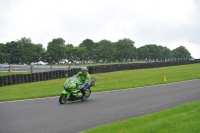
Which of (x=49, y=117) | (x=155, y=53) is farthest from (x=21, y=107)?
(x=155, y=53)

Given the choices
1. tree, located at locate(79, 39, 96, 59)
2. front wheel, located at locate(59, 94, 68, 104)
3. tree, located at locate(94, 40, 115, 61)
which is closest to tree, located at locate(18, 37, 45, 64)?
tree, located at locate(79, 39, 96, 59)

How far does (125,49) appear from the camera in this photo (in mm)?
122812

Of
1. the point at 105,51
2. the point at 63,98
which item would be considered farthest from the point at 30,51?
the point at 63,98

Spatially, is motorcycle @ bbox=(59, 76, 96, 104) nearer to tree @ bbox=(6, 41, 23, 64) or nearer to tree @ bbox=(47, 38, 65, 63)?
tree @ bbox=(6, 41, 23, 64)

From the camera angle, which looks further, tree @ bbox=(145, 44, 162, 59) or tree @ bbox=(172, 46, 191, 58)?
tree @ bbox=(172, 46, 191, 58)


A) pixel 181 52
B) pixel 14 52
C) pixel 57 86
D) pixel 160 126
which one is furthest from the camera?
pixel 181 52

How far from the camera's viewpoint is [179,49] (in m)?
159

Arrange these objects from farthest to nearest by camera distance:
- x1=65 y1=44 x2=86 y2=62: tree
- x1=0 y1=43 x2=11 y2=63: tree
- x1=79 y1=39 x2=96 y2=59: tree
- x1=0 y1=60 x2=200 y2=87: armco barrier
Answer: x1=79 y1=39 x2=96 y2=59: tree
x1=65 y1=44 x2=86 y2=62: tree
x1=0 y1=43 x2=11 y2=63: tree
x1=0 y1=60 x2=200 y2=87: armco barrier

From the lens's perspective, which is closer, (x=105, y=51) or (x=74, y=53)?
(x=74, y=53)

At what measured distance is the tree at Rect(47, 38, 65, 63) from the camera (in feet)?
313

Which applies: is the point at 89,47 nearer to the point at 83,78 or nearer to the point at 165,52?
the point at 165,52

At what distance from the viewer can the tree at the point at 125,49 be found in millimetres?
122062

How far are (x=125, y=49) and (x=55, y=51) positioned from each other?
3551cm

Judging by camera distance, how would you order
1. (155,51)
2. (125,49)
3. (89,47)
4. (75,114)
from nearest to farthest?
1. (75,114)
2. (89,47)
3. (125,49)
4. (155,51)
